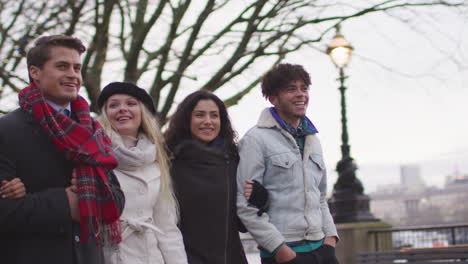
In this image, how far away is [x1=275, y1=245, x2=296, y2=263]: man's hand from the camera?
134 inches

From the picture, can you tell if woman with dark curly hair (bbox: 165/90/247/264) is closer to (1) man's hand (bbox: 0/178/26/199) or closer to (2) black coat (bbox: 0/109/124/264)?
(2) black coat (bbox: 0/109/124/264)

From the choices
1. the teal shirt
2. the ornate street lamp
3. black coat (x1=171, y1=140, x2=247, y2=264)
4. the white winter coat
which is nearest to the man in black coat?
the white winter coat

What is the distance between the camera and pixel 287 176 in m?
3.61

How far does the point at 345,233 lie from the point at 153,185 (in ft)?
27.3

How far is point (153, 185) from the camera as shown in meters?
3.47

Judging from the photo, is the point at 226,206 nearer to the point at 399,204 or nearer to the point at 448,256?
the point at 448,256

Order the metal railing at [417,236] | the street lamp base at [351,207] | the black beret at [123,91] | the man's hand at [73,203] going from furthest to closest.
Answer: the street lamp base at [351,207] → the metal railing at [417,236] → the black beret at [123,91] → the man's hand at [73,203]

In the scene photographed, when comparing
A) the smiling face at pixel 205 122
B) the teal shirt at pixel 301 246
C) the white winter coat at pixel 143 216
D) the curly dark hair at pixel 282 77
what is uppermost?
the curly dark hair at pixel 282 77

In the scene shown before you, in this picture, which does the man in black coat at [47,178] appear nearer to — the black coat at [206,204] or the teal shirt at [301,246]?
the black coat at [206,204]

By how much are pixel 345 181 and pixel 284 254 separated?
8.65 meters

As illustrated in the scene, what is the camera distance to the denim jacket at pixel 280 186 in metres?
3.51

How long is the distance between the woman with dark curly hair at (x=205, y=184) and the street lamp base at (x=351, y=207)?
8.07m

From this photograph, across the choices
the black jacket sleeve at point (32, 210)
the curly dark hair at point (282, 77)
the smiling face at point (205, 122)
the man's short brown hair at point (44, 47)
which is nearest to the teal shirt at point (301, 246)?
the smiling face at point (205, 122)

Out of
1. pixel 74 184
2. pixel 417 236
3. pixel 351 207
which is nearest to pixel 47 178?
pixel 74 184
